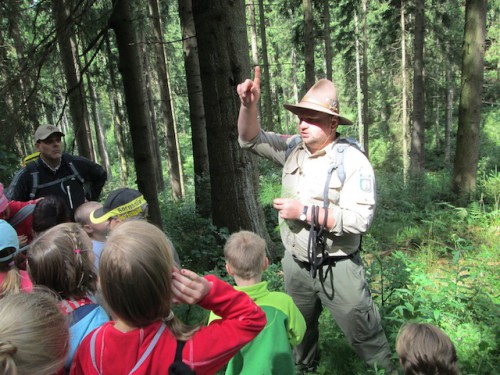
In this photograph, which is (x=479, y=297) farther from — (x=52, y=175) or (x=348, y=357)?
(x=52, y=175)

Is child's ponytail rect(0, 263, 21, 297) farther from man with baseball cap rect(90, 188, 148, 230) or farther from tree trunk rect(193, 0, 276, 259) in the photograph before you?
tree trunk rect(193, 0, 276, 259)

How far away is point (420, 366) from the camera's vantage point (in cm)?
185

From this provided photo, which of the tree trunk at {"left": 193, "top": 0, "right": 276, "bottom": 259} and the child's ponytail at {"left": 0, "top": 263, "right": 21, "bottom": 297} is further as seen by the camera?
the tree trunk at {"left": 193, "top": 0, "right": 276, "bottom": 259}

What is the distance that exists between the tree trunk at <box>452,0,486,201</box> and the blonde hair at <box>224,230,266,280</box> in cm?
638

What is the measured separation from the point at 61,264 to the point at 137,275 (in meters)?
0.80

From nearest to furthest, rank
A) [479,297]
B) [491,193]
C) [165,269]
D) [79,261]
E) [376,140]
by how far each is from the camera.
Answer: [165,269], [79,261], [479,297], [491,193], [376,140]

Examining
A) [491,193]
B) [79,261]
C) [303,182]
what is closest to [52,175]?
[79,261]

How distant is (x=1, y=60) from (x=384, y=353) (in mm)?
8905

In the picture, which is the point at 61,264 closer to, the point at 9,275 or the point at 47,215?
the point at 9,275

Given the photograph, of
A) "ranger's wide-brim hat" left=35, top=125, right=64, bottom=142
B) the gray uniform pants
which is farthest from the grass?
"ranger's wide-brim hat" left=35, top=125, right=64, bottom=142

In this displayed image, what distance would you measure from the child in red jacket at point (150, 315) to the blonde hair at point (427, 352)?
0.86m

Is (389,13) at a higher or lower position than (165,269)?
higher

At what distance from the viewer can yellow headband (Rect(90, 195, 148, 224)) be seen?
3.00 m

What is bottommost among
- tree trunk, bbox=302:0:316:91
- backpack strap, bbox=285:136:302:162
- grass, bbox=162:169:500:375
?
grass, bbox=162:169:500:375
